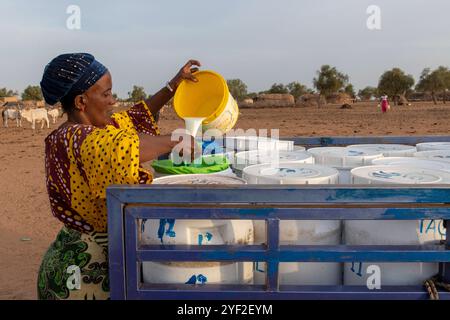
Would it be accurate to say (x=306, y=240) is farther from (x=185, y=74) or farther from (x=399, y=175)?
(x=185, y=74)

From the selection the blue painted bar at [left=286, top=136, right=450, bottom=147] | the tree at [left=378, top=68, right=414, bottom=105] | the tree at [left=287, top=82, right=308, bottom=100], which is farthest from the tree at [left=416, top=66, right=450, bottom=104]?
the blue painted bar at [left=286, top=136, right=450, bottom=147]

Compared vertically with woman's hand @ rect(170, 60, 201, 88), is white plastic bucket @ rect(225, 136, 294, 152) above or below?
below

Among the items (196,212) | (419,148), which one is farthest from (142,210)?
(419,148)

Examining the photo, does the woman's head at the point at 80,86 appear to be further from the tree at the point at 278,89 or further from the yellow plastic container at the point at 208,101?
the tree at the point at 278,89

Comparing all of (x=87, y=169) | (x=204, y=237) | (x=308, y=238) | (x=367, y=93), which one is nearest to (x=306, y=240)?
(x=308, y=238)

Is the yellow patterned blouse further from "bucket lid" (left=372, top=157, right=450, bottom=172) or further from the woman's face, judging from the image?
"bucket lid" (left=372, top=157, right=450, bottom=172)

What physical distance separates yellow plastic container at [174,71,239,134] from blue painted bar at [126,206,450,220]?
1.20 metres

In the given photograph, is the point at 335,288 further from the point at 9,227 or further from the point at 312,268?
the point at 9,227

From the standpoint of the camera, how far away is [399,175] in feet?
7.00

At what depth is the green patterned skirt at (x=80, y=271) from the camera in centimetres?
187

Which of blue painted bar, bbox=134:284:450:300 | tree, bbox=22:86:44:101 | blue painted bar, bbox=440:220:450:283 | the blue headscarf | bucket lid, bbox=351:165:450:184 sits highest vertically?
tree, bbox=22:86:44:101

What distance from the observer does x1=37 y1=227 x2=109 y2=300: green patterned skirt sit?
1866 millimetres

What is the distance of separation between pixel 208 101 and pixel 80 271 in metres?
1.47

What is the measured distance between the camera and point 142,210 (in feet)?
5.17
